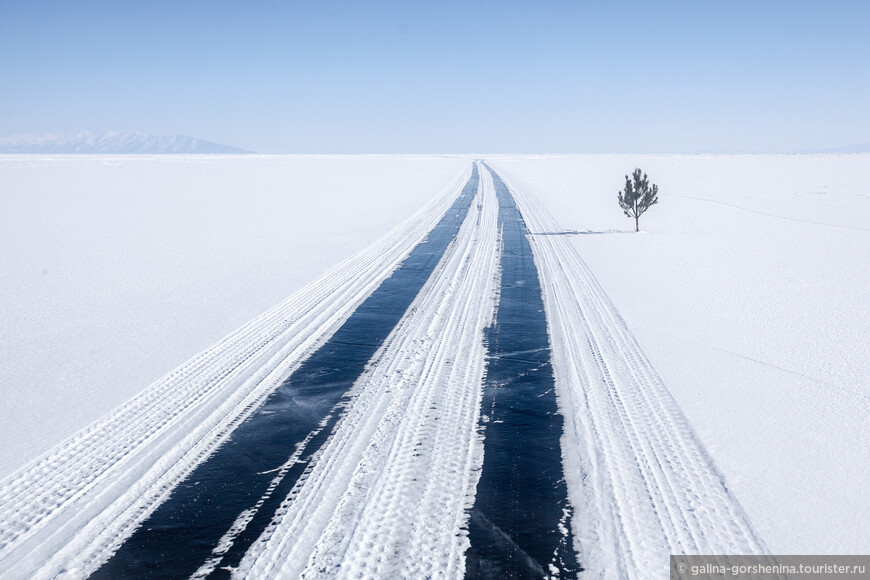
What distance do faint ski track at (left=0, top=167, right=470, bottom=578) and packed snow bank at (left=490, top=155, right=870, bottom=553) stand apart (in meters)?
4.65

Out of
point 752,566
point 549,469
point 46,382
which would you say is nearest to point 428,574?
point 549,469

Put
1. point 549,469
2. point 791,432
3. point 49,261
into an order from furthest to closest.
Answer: point 49,261, point 791,432, point 549,469

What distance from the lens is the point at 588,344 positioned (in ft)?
27.5

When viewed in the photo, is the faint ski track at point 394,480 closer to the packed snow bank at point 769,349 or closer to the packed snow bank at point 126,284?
the packed snow bank at point 769,349

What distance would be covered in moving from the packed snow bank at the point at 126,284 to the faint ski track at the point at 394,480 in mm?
2816

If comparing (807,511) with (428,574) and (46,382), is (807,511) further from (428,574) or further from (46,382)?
(46,382)

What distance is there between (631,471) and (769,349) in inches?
173

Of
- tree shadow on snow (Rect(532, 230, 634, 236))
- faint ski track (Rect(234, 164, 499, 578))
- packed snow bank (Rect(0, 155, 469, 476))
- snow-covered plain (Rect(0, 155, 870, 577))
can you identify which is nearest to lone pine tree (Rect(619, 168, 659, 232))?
tree shadow on snow (Rect(532, 230, 634, 236))

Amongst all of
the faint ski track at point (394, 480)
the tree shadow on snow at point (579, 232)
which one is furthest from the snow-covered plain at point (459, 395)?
the tree shadow on snow at point (579, 232)

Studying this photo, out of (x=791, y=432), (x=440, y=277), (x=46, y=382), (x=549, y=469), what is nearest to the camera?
(x=549, y=469)

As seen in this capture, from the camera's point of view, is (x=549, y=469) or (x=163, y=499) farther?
(x=549, y=469)

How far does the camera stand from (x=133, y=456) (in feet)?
17.9

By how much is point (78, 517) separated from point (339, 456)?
203cm

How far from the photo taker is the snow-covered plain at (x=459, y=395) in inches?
172
